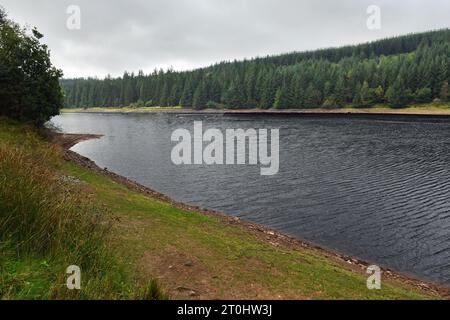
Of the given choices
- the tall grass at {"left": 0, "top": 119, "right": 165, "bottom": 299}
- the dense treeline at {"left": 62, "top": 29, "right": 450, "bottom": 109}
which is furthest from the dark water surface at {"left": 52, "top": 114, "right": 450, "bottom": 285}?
the dense treeline at {"left": 62, "top": 29, "right": 450, "bottom": 109}

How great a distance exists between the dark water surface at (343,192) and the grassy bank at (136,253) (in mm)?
3802

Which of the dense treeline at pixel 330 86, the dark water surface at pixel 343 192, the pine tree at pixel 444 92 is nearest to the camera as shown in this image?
the dark water surface at pixel 343 192

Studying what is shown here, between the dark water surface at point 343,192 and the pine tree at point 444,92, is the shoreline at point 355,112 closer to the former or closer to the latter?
the pine tree at point 444,92

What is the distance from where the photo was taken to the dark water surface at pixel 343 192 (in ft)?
69.0

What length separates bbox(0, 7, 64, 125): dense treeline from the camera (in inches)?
1764

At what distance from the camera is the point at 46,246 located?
7348 millimetres

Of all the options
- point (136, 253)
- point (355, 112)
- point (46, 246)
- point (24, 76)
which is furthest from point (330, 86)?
point (46, 246)

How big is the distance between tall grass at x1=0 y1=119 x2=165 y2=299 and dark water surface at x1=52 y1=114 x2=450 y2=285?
1622 centimetres

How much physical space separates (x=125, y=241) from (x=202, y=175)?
25231mm

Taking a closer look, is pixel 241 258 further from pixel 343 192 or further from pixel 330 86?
pixel 330 86

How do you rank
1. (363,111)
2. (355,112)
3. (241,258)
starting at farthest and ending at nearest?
(355,112) < (363,111) < (241,258)

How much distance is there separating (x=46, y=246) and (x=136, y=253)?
5.74m

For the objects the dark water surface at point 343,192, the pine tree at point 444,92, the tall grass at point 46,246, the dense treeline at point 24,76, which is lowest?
the dark water surface at point 343,192

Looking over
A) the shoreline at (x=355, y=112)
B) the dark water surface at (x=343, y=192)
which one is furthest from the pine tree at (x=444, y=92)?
the dark water surface at (x=343, y=192)
